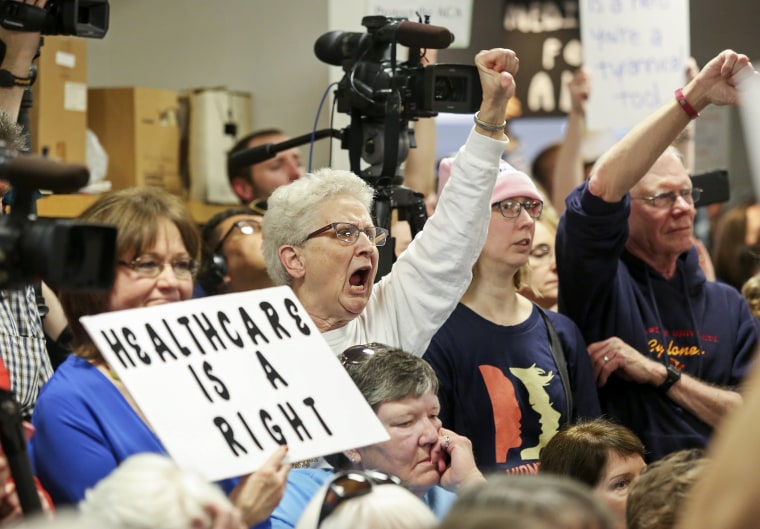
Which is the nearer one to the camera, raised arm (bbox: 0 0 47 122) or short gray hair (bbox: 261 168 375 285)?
short gray hair (bbox: 261 168 375 285)

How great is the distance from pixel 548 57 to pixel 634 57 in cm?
187

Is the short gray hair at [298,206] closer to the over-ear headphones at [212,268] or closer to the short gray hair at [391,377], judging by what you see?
the short gray hair at [391,377]

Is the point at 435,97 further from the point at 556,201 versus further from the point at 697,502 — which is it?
the point at 697,502

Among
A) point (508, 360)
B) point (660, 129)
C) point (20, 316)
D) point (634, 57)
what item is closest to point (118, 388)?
point (20, 316)

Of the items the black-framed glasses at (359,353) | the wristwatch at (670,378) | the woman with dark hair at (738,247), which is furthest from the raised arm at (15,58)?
the woman with dark hair at (738,247)

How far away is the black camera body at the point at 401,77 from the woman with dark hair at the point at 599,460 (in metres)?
0.88

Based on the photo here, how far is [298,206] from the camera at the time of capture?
2.83 m

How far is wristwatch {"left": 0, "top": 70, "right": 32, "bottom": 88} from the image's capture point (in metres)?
2.93

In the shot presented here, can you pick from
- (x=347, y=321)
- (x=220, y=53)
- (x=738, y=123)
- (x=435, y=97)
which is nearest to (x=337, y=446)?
(x=347, y=321)

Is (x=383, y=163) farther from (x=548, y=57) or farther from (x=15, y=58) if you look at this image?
(x=548, y=57)

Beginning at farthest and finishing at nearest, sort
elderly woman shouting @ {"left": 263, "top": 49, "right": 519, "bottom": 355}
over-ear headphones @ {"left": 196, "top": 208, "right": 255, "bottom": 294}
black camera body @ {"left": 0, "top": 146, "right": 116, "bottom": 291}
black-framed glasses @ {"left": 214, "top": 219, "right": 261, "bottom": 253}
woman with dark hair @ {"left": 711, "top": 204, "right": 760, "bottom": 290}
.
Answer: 1. woman with dark hair @ {"left": 711, "top": 204, "right": 760, "bottom": 290}
2. black-framed glasses @ {"left": 214, "top": 219, "right": 261, "bottom": 253}
3. over-ear headphones @ {"left": 196, "top": 208, "right": 255, "bottom": 294}
4. elderly woman shouting @ {"left": 263, "top": 49, "right": 519, "bottom": 355}
5. black camera body @ {"left": 0, "top": 146, "right": 116, "bottom": 291}

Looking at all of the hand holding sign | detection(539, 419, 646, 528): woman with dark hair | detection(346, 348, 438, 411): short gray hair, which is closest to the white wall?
detection(539, 419, 646, 528): woman with dark hair

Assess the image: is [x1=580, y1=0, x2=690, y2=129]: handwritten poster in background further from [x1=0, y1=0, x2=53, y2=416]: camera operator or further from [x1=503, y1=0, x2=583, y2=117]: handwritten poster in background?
[x1=0, y1=0, x2=53, y2=416]: camera operator

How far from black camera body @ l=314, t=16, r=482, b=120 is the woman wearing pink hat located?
28 centimetres
